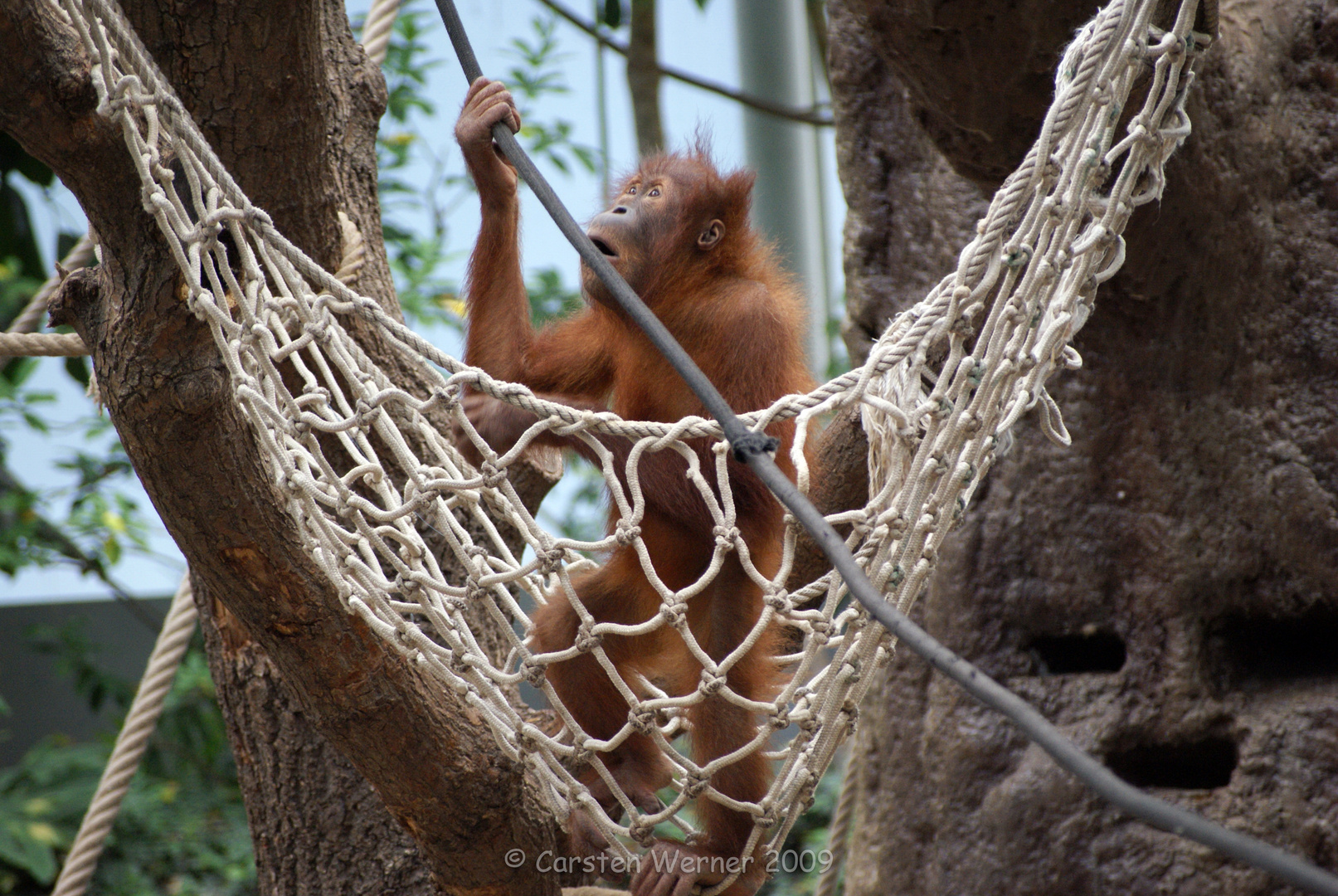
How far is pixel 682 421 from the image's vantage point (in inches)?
51.7

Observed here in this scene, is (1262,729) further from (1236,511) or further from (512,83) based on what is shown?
(512,83)

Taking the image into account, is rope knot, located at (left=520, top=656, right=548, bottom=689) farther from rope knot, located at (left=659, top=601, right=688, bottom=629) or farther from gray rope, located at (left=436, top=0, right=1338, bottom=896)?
gray rope, located at (left=436, top=0, right=1338, bottom=896)

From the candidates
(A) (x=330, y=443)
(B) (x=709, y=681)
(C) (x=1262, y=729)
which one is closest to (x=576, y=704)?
(B) (x=709, y=681)

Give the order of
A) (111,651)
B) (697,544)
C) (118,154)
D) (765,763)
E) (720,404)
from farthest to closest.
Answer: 1. (111,651)
2. (697,544)
3. (765,763)
4. (118,154)
5. (720,404)

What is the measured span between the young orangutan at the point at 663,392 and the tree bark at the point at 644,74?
5.29 ft

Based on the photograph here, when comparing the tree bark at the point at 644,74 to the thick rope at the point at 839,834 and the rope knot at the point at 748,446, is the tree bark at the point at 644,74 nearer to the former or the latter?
the thick rope at the point at 839,834

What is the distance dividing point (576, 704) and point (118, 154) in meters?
0.95

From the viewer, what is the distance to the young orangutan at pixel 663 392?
1673mm

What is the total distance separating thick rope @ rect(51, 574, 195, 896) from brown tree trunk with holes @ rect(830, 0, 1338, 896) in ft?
4.85

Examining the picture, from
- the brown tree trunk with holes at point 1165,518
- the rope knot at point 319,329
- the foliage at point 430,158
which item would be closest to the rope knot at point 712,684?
the rope knot at point 319,329

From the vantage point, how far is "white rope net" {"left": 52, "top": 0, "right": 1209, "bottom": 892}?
1.34 m

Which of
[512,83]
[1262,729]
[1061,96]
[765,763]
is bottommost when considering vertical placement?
[1262,729]

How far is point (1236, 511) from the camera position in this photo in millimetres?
2223

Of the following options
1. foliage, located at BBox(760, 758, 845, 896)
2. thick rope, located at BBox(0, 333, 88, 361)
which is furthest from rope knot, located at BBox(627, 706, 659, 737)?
foliage, located at BBox(760, 758, 845, 896)
